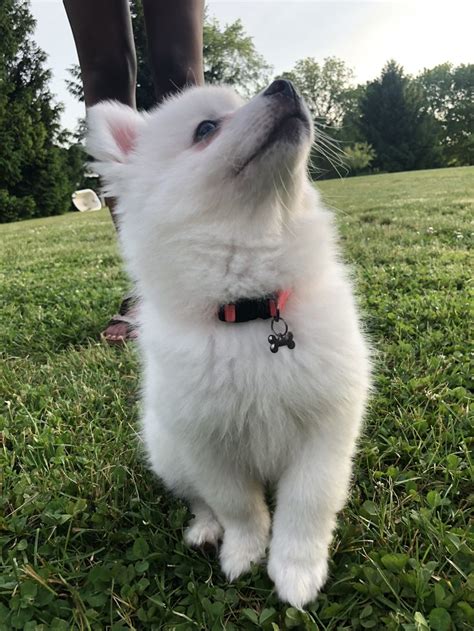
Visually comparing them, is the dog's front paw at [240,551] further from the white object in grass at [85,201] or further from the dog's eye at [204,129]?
the white object in grass at [85,201]

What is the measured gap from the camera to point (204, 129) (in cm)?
146

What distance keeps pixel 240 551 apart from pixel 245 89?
10.2m

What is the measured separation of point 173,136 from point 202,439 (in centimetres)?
84

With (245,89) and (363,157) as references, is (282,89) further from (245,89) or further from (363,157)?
(363,157)

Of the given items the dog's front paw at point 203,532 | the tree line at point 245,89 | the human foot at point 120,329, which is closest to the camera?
the dog's front paw at point 203,532

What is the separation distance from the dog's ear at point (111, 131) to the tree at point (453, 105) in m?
38.1

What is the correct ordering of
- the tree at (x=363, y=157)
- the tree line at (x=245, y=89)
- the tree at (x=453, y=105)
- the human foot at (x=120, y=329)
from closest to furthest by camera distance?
1. the human foot at (x=120, y=329)
2. the tree line at (x=245, y=89)
3. the tree at (x=363, y=157)
4. the tree at (x=453, y=105)

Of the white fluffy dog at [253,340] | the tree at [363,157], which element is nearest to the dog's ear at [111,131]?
the white fluffy dog at [253,340]

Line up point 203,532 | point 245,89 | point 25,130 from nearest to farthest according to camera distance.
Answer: point 203,532
point 245,89
point 25,130

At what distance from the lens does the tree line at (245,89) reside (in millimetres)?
20578

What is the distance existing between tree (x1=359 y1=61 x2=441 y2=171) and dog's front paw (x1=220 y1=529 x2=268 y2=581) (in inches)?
1343

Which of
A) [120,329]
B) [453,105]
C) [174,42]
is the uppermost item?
[453,105]

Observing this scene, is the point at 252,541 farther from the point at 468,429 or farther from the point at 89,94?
the point at 89,94

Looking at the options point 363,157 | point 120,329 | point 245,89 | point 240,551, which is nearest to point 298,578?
point 240,551
